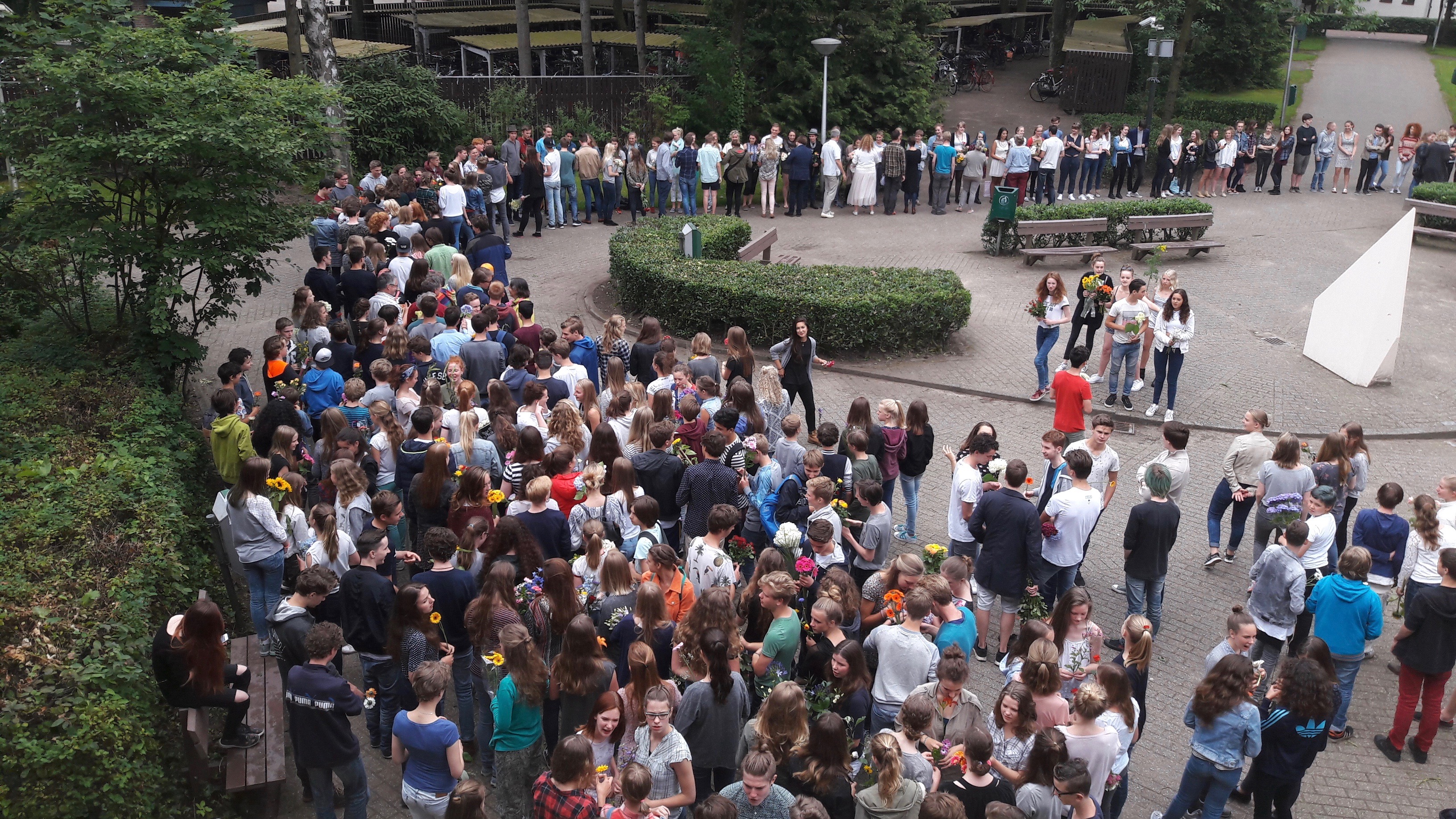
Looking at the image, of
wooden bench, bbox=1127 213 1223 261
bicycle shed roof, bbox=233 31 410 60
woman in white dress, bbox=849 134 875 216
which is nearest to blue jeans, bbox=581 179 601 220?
woman in white dress, bbox=849 134 875 216

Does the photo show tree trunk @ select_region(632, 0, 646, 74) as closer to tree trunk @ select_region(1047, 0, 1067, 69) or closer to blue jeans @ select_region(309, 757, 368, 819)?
tree trunk @ select_region(1047, 0, 1067, 69)

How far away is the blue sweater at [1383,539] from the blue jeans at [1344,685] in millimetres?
916

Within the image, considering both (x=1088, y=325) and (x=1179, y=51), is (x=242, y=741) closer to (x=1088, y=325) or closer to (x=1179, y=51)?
(x=1088, y=325)

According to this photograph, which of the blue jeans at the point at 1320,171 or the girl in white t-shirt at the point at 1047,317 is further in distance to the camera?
the blue jeans at the point at 1320,171

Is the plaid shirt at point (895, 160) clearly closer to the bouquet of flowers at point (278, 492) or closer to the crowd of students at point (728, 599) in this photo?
the crowd of students at point (728, 599)

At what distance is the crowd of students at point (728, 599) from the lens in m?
5.64

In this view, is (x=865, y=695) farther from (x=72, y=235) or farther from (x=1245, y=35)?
(x=1245, y=35)

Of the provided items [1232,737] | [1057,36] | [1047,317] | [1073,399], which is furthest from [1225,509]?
[1057,36]

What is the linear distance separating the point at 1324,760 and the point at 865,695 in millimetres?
3685

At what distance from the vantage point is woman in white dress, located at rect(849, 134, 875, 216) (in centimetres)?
2227

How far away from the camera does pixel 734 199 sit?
21781mm

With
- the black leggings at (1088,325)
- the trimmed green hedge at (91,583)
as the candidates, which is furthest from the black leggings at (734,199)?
the trimmed green hedge at (91,583)

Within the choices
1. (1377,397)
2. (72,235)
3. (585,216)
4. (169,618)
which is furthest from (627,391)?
(585,216)

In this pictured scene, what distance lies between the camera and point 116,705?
5629 millimetres
